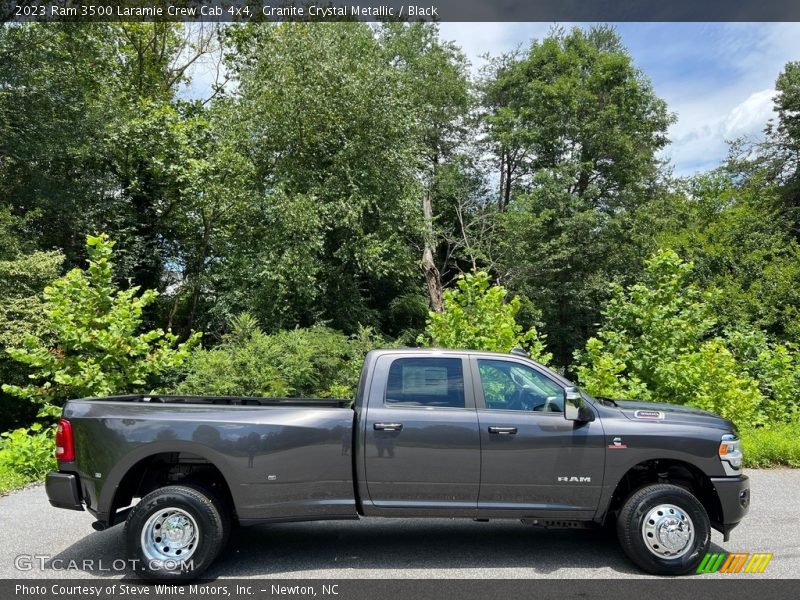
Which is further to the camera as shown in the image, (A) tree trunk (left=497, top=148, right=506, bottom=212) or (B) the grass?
(A) tree trunk (left=497, top=148, right=506, bottom=212)

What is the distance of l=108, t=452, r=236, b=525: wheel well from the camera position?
5207 millimetres

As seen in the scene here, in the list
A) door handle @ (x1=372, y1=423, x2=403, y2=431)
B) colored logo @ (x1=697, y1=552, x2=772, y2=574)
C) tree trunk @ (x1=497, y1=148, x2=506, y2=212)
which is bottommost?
colored logo @ (x1=697, y1=552, x2=772, y2=574)

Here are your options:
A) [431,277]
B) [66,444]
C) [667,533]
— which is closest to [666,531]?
[667,533]

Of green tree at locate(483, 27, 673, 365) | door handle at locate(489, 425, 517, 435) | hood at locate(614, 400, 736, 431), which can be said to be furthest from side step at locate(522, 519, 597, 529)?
green tree at locate(483, 27, 673, 365)

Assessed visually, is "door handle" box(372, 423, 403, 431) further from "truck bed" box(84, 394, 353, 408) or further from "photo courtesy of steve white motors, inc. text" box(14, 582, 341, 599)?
"photo courtesy of steve white motors, inc. text" box(14, 582, 341, 599)

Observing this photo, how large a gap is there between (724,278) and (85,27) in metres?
22.1

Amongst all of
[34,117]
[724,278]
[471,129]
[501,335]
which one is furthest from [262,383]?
[471,129]

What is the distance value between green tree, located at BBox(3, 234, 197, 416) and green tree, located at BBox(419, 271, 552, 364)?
4.77 meters

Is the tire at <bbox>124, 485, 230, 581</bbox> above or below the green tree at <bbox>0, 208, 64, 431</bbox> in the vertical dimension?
below

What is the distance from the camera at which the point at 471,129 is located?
1211 inches

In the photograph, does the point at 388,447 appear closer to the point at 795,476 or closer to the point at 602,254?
the point at 795,476

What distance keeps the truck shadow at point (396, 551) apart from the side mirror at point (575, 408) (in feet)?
4.06

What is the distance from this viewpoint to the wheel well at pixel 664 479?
5.37m

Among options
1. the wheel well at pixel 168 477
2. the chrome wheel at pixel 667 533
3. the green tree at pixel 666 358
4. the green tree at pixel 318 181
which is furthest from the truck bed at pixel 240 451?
the green tree at pixel 318 181
